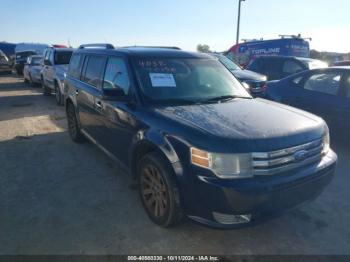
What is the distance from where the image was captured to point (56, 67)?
10.5 meters

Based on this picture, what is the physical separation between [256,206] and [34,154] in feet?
14.2

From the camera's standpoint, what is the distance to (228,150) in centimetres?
260

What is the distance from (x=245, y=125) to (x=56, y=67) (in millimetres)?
9124

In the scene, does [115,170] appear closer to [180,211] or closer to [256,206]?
[180,211]

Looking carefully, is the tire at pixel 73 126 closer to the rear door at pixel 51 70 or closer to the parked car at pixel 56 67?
the parked car at pixel 56 67

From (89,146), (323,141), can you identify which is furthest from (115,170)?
(323,141)

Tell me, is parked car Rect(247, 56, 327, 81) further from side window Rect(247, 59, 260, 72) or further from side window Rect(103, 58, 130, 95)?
side window Rect(103, 58, 130, 95)

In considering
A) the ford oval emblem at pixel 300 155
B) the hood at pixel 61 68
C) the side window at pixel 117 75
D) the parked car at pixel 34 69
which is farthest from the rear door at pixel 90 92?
the parked car at pixel 34 69

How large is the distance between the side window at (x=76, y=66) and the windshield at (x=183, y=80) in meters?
2.07

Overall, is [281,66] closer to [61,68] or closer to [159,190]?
[61,68]

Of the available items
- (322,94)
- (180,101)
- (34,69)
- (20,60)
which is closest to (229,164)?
(180,101)

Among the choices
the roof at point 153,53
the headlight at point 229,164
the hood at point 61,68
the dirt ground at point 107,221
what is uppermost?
the roof at point 153,53

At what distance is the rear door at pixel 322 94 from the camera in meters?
5.75

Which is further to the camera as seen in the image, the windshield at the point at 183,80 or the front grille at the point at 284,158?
the windshield at the point at 183,80
